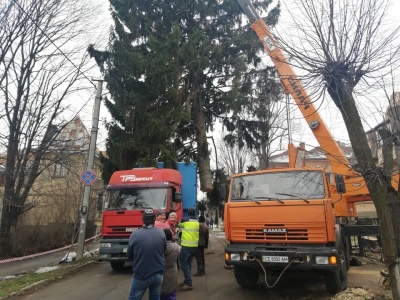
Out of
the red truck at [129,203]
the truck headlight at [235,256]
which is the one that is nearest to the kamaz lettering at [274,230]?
the truck headlight at [235,256]

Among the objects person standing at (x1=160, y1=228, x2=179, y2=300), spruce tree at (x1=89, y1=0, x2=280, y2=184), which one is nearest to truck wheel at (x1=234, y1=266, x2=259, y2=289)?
person standing at (x1=160, y1=228, x2=179, y2=300)

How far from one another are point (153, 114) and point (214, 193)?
198 inches

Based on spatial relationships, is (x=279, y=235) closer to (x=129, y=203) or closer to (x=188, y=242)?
(x=188, y=242)

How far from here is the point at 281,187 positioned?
718cm

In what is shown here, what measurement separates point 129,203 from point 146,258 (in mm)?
5778

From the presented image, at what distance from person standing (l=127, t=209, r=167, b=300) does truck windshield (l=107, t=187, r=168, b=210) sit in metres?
5.11

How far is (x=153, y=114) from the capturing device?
1452 centimetres

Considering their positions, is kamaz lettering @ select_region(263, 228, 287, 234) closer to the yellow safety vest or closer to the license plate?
the license plate

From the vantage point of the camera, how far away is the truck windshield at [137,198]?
1023cm

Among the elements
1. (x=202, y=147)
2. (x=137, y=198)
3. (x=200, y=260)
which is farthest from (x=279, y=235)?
(x=202, y=147)

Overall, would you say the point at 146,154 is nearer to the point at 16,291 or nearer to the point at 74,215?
the point at 16,291

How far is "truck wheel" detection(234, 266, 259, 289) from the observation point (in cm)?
763

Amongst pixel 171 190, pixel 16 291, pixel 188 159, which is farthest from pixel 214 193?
pixel 16 291

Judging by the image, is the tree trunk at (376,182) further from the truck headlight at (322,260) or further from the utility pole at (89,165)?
the utility pole at (89,165)
